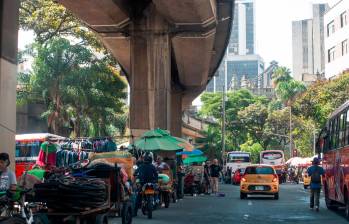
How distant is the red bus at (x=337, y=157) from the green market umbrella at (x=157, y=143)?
559cm

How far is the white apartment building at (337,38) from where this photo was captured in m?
64.8

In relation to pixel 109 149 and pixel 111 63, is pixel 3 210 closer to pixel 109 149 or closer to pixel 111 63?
pixel 109 149

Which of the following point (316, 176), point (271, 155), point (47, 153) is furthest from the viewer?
point (271, 155)

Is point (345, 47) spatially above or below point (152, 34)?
above

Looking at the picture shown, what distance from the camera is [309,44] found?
394ft

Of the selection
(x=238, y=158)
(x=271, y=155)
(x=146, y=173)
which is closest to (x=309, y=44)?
(x=271, y=155)

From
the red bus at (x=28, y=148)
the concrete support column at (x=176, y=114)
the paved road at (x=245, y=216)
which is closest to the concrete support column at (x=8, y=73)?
the paved road at (x=245, y=216)

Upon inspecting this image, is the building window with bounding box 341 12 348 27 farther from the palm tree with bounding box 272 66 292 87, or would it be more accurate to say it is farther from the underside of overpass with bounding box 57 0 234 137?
the underside of overpass with bounding box 57 0 234 137

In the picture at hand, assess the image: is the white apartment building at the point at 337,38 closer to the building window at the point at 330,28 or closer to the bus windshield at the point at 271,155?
the building window at the point at 330,28

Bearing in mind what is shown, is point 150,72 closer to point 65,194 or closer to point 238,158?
point 65,194

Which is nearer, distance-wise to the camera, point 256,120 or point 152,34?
point 152,34

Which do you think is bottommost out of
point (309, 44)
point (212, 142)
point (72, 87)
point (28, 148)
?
point (28, 148)

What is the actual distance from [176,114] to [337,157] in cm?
3218

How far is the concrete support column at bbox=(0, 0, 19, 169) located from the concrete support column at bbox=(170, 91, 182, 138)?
36.1m
